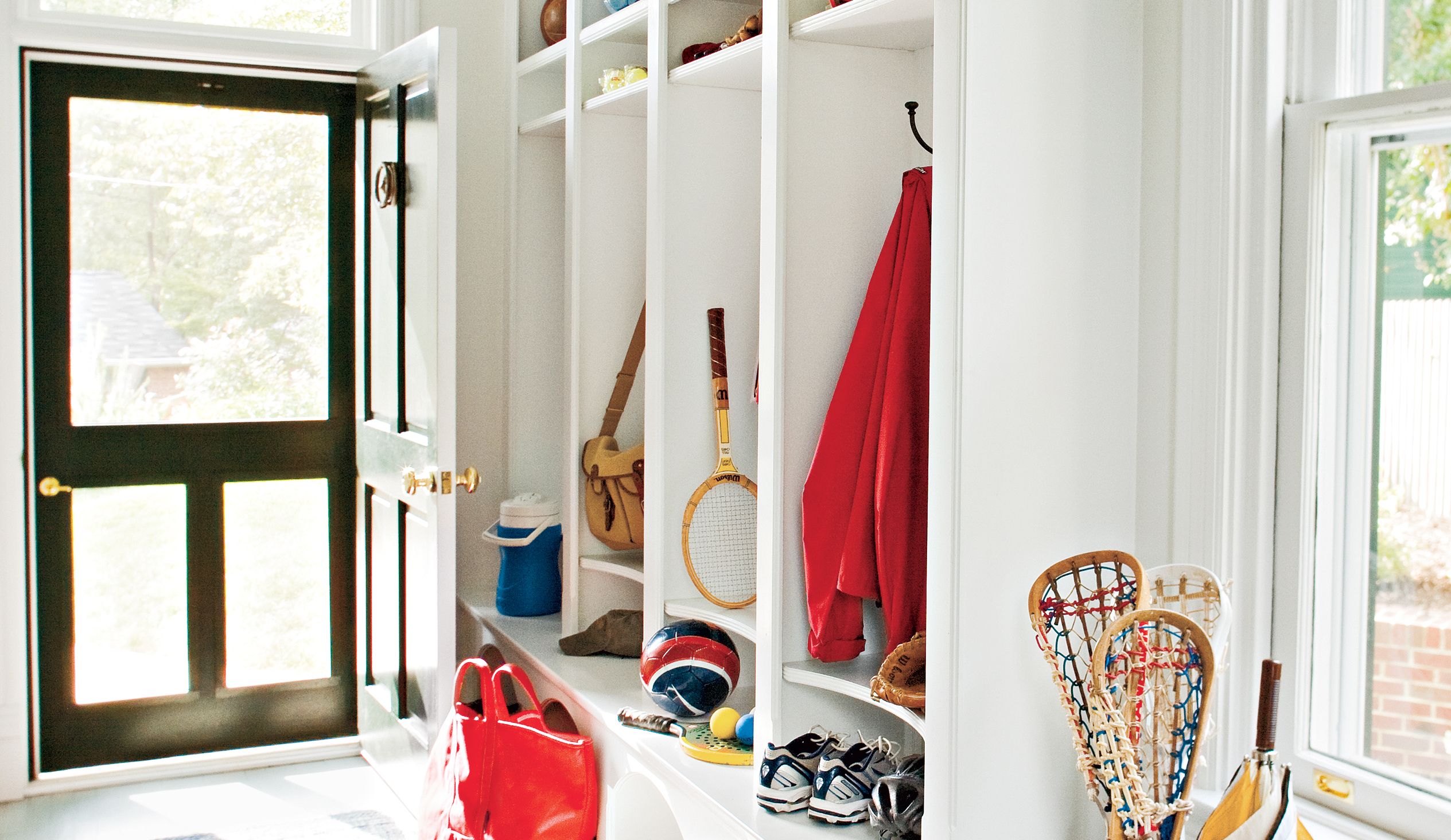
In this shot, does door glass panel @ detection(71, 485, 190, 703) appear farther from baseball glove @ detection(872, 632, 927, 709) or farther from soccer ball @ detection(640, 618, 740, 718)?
baseball glove @ detection(872, 632, 927, 709)

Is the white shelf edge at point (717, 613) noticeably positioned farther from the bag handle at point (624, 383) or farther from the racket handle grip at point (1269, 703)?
the racket handle grip at point (1269, 703)

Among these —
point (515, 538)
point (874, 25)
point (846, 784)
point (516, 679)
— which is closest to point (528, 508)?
point (515, 538)

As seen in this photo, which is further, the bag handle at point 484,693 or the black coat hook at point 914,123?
the bag handle at point 484,693

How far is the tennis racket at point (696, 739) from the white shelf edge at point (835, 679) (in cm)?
24

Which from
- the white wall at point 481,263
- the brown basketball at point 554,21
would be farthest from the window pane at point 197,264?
the brown basketball at point 554,21

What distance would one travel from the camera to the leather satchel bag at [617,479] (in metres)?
3.00

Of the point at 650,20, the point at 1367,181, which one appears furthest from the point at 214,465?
the point at 1367,181

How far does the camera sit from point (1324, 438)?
1.59 m

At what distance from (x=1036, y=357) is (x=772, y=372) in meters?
0.54

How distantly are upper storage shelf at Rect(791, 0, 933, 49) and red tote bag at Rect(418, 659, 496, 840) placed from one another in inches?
56.5

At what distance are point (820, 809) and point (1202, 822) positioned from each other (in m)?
0.58

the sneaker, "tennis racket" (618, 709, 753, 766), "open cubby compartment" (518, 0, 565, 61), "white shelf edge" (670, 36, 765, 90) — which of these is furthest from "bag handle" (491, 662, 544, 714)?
"open cubby compartment" (518, 0, 565, 61)

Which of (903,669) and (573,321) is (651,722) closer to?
(903,669)

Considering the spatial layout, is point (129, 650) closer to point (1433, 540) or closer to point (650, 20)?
point (650, 20)
